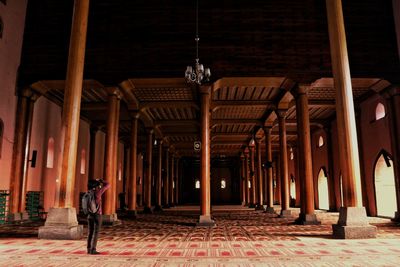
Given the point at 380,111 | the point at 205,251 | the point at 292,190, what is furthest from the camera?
the point at 292,190

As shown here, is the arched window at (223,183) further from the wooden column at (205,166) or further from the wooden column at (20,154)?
the wooden column at (20,154)

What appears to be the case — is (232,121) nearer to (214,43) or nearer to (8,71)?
(214,43)

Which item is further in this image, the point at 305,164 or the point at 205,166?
the point at 305,164

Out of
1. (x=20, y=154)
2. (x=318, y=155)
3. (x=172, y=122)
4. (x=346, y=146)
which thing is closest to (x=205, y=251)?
(x=346, y=146)

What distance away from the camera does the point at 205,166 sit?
11.7m

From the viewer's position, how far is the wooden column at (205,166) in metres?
11.4

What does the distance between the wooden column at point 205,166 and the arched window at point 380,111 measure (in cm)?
769

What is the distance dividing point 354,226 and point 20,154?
11.0 meters

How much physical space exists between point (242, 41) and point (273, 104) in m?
4.38

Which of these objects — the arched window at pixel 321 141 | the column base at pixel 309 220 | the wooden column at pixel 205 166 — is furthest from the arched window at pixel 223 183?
the wooden column at pixel 205 166

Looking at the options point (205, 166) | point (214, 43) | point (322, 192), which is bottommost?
point (322, 192)

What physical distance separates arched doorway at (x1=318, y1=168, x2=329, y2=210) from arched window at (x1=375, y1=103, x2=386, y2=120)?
764cm

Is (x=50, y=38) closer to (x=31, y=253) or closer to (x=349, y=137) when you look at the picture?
(x=31, y=253)

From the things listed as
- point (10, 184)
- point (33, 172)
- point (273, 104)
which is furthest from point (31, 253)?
point (273, 104)
